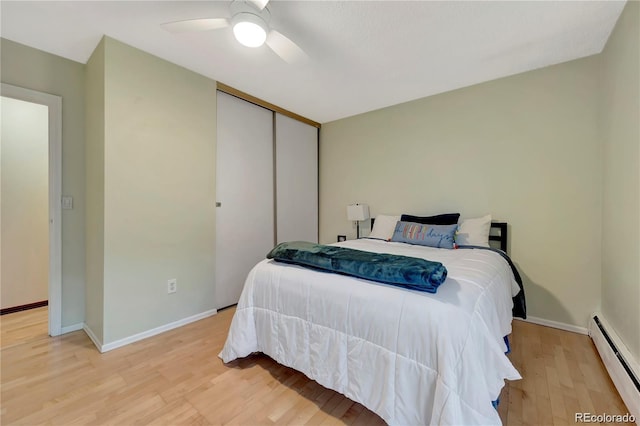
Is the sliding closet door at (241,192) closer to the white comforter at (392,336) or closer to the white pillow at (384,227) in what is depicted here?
the white comforter at (392,336)

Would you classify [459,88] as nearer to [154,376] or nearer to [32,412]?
[154,376]

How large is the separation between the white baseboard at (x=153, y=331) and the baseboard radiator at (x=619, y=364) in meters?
3.03

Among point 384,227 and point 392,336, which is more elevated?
point 384,227

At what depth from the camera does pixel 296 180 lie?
3.77m

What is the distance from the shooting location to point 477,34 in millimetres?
1972

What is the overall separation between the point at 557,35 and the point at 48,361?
442 cm

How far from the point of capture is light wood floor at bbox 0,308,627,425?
4.58ft

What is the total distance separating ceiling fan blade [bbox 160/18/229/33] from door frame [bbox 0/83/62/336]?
1469 millimetres

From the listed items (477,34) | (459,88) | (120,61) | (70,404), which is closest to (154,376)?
(70,404)

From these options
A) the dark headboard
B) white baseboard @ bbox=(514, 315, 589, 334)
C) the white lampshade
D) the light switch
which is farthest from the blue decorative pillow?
the light switch

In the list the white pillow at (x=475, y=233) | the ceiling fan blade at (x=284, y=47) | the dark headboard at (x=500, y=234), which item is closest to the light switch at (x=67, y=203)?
the ceiling fan blade at (x=284, y=47)

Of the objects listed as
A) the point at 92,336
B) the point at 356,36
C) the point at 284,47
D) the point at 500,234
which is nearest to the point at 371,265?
the point at 284,47

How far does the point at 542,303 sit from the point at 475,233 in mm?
874

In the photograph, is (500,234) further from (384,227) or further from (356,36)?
(356,36)
